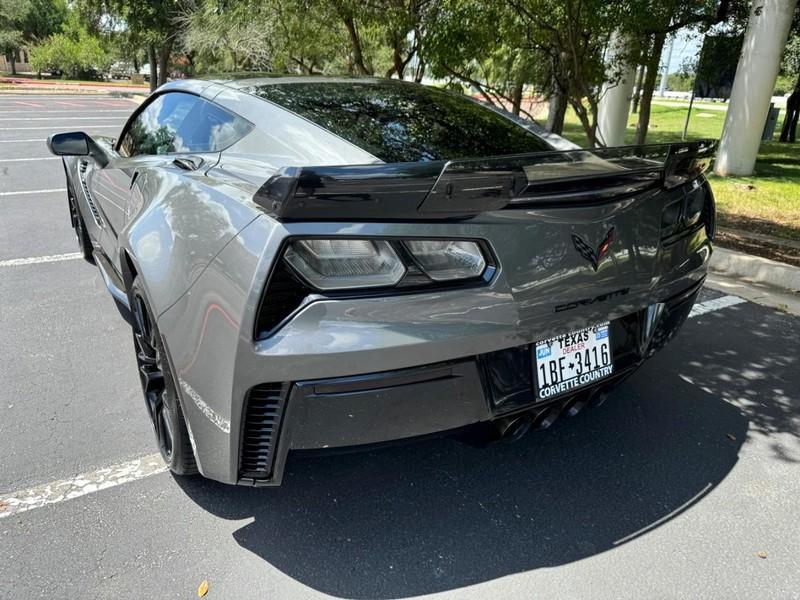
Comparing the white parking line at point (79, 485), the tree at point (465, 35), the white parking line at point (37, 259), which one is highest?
the tree at point (465, 35)

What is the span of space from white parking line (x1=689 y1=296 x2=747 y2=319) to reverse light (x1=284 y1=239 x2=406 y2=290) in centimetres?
316

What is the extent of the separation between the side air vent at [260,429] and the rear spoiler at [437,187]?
1.62ft

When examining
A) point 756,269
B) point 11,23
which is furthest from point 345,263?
point 11,23

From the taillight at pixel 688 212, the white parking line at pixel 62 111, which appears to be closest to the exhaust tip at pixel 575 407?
the taillight at pixel 688 212

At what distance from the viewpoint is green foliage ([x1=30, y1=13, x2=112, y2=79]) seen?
44.7 meters

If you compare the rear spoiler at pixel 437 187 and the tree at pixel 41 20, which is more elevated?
the tree at pixel 41 20

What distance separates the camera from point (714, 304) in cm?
446

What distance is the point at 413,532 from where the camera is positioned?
2182 millimetres

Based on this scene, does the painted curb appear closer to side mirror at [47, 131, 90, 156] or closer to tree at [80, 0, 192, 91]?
side mirror at [47, 131, 90, 156]

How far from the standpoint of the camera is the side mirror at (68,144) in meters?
3.41

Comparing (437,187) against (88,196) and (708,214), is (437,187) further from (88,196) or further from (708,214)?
(88,196)

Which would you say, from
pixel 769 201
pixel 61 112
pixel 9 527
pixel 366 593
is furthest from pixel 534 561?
pixel 61 112

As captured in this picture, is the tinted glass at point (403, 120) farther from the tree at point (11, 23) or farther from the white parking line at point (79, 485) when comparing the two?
the tree at point (11, 23)

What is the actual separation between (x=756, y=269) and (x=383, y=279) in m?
4.41
